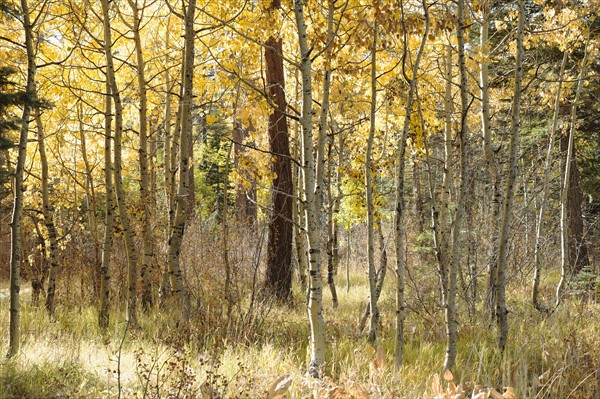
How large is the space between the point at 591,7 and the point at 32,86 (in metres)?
7.22

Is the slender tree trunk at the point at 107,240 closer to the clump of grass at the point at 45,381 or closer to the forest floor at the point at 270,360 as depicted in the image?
the forest floor at the point at 270,360

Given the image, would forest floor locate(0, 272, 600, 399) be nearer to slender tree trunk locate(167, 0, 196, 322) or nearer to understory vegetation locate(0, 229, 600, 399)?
understory vegetation locate(0, 229, 600, 399)

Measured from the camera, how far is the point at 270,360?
409 cm

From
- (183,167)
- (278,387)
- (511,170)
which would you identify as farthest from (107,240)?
(511,170)

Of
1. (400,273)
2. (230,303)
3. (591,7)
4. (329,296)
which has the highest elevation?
(591,7)

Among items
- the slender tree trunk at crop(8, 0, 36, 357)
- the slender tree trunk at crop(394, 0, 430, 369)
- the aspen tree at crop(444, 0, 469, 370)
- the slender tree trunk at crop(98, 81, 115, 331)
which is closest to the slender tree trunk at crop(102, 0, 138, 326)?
the slender tree trunk at crop(98, 81, 115, 331)

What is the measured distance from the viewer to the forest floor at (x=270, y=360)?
3.34 meters

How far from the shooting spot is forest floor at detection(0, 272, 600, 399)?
11.0 feet

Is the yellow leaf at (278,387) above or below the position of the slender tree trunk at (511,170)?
below

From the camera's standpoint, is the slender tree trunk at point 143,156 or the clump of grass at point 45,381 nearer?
the clump of grass at point 45,381

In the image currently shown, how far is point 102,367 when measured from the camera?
3887 mm

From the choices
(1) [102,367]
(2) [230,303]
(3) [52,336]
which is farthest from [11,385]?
(2) [230,303]

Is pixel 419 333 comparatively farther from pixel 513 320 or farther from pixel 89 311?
pixel 89 311

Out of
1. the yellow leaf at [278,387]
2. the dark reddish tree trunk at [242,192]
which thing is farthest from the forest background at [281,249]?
the dark reddish tree trunk at [242,192]
